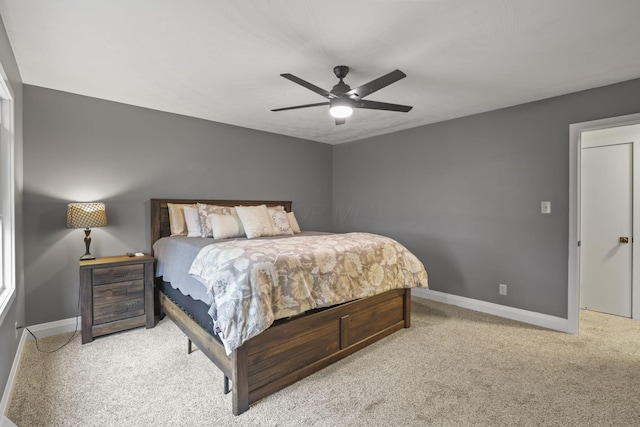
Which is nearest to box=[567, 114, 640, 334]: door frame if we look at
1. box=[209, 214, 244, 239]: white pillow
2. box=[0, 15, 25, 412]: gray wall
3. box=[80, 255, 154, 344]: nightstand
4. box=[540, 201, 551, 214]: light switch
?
box=[540, 201, 551, 214]: light switch

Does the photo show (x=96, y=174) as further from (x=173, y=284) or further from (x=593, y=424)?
(x=593, y=424)

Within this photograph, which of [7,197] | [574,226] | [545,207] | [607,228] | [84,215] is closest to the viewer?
[7,197]

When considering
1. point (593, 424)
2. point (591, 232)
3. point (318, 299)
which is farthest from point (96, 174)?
point (591, 232)

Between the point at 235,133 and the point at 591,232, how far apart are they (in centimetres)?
468

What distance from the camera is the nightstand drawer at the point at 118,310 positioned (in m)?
2.79

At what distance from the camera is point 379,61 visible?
2.33m

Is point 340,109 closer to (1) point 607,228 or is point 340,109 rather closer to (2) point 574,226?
(2) point 574,226

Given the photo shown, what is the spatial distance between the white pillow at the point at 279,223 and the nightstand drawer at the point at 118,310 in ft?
5.14

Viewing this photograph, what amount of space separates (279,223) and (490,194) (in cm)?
255

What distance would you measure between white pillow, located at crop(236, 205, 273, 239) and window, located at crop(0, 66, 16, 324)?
6.15ft

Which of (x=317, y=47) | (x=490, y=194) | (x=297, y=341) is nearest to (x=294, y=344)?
(x=297, y=341)

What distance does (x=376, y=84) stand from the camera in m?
2.17

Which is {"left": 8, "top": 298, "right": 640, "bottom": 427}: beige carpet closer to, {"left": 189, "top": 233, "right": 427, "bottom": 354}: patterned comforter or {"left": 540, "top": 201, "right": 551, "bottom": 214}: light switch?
{"left": 189, "top": 233, "right": 427, "bottom": 354}: patterned comforter

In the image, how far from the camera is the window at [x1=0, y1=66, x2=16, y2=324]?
2.15 metres
